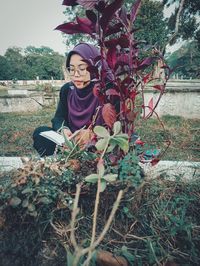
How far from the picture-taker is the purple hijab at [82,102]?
198 centimetres

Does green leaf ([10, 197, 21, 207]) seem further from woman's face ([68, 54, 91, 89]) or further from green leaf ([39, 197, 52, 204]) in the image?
woman's face ([68, 54, 91, 89])

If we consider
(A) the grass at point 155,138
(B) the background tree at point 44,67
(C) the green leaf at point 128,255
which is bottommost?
(A) the grass at point 155,138

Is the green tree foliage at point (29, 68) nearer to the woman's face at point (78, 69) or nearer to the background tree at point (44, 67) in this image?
the background tree at point (44, 67)

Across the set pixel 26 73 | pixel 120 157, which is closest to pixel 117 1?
pixel 120 157

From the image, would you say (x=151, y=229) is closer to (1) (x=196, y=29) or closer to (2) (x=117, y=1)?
(2) (x=117, y=1)

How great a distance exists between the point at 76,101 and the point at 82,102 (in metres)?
0.10

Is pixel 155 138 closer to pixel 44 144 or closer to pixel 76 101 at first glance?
pixel 76 101

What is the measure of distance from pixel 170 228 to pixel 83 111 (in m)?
1.35

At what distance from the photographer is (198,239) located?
98 centimetres

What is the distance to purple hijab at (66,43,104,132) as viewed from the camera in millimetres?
1977

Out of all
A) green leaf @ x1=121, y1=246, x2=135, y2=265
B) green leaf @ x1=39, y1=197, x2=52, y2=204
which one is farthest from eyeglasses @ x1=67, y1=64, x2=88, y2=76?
green leaf @ x1=121, y1=246, x2=135, y2=265

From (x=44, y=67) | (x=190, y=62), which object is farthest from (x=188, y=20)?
(x=44, y=67)

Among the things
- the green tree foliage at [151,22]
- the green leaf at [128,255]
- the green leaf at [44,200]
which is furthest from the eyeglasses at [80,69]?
the green tree foliage at [151,22]

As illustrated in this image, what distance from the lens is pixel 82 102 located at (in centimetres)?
215
